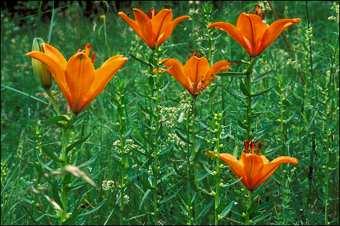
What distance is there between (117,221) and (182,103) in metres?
0.71

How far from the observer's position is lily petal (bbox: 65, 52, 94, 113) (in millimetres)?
1376

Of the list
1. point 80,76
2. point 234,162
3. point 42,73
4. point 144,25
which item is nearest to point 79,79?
point 80,76

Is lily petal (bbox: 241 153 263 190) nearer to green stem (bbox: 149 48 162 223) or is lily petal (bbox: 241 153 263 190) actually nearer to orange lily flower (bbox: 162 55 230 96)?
orange lily flower (bbox: 162 55 230 96)

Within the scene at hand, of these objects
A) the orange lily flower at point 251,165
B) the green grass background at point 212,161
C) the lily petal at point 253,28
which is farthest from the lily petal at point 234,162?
the lily petal at point 253,28

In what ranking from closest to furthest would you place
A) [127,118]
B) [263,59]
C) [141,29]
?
1. [141,29]
2. [127,118]
3. [263,59]

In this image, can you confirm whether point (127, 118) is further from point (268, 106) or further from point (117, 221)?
point (268, 106)

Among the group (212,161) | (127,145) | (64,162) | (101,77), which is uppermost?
(101,77)

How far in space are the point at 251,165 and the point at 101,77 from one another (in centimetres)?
38

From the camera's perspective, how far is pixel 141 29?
77.7 inches

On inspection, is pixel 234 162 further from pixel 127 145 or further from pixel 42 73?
pixel 127 145

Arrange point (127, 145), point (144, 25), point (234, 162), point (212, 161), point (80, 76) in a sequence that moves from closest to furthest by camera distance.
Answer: point (80, 76) → point (234, 162) → point (144, 25) → point (127, 145) → point (212, 161)

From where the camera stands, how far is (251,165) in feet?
5.05

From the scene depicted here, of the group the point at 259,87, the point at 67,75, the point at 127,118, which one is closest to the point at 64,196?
the point at 67,75

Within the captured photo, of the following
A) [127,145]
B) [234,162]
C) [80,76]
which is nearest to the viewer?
[80,76]
